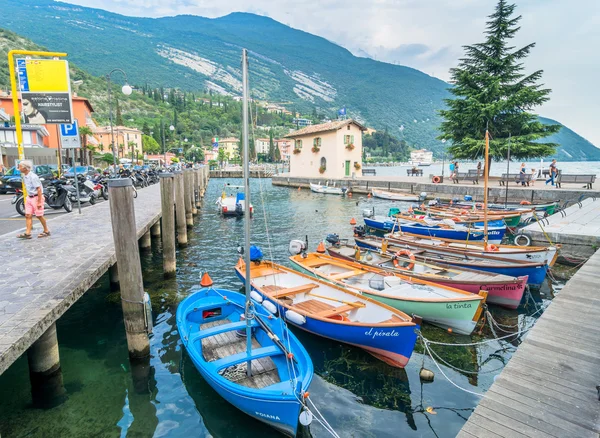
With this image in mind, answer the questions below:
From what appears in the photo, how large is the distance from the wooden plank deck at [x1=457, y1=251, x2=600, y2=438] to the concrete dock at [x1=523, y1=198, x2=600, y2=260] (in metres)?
7.93

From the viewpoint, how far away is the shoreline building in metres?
45.9

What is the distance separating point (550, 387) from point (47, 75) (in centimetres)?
1496

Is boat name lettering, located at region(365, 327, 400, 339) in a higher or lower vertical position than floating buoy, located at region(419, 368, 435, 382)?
higher

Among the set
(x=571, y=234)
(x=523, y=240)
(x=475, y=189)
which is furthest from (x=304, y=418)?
(x=475, y=189)

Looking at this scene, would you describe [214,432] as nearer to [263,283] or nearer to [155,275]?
[263,283]

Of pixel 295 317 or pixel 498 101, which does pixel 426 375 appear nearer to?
pixel 295 317

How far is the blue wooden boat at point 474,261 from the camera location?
11078mm

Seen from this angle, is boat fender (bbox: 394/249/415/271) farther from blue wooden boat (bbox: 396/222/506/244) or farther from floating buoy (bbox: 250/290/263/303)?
floating buoy (bbox: 250/290/263/303)

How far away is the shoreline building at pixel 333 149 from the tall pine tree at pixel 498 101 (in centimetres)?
1267

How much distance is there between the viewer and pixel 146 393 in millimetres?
6582

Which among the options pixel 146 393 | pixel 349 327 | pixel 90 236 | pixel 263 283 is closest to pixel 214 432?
pixel 146 393

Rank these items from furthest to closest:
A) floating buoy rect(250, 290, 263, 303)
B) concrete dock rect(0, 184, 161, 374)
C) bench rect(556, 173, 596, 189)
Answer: bench rect(556, 173, 596, 189)
floating buoy rect(250, 290, 263, 303)
concrete dock rect(0, 184, 161, 374)

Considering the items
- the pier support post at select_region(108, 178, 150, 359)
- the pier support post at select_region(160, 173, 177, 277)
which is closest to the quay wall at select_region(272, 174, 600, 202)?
the pier support post at select_region(160, 173, 177, 277)

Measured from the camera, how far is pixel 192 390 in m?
6.75
